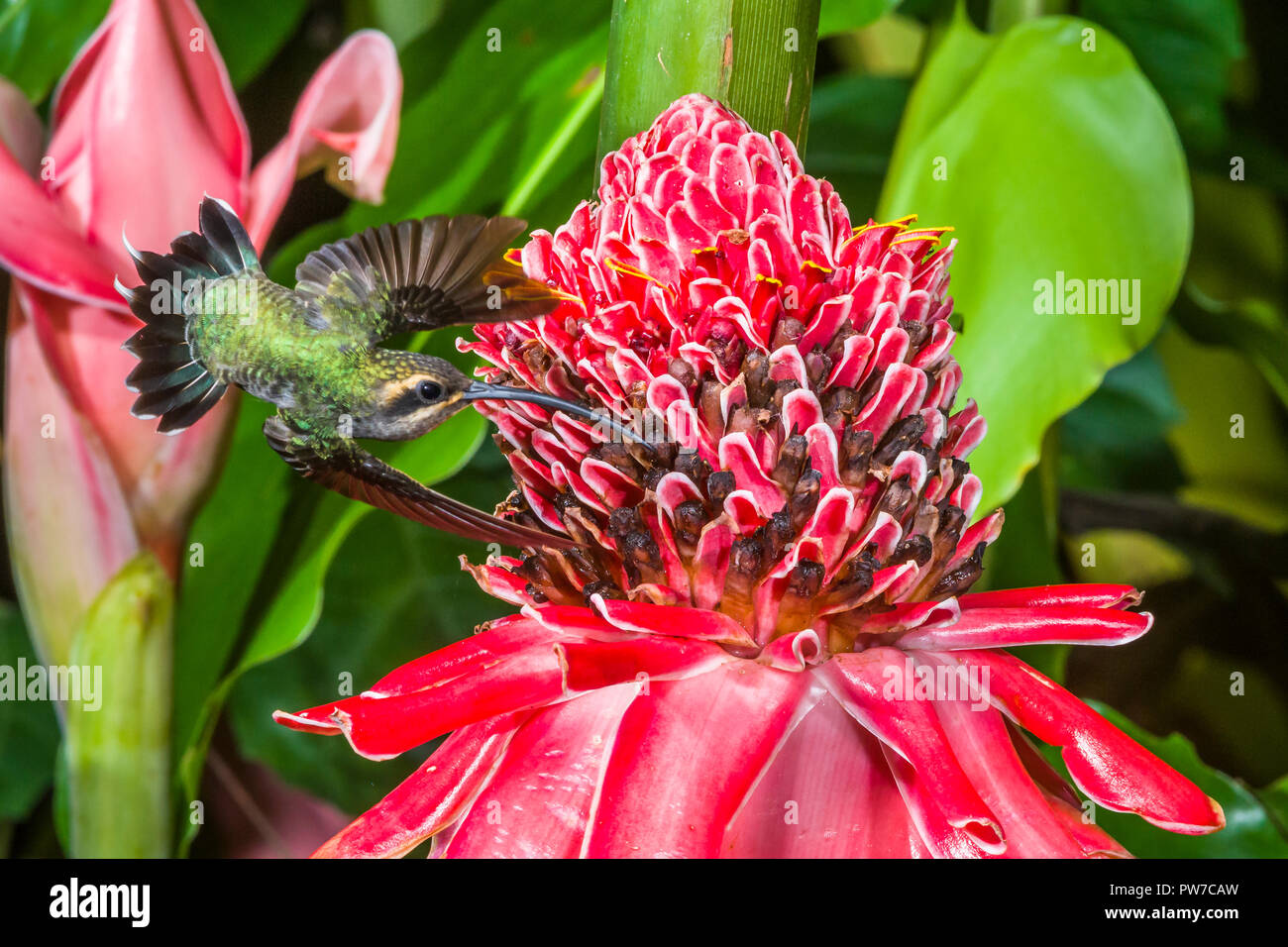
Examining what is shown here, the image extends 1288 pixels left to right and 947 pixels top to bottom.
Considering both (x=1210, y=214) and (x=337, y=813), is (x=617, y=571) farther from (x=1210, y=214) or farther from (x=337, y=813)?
(x=1210, y=214)

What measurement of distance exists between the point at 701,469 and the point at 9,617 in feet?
1.70

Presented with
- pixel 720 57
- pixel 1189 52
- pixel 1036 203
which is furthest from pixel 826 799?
pixel 1189 52

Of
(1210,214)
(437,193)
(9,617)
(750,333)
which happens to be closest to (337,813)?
(9,617)

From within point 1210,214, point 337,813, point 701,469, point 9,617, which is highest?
point 1210,214

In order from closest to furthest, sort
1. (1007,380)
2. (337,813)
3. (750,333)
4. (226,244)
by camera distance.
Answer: (750,333) → (226,244) → (1007,380) → (337,813)

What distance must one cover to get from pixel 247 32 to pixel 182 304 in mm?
314

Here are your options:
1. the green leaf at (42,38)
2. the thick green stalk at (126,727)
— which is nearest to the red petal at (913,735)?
the thick green stalk at (126,727)

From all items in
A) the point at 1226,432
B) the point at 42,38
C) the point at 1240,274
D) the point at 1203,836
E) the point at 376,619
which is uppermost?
the point at 42,38

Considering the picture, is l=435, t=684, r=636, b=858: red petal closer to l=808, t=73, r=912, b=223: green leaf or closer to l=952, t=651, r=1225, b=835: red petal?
l=952, t=651, r=1225, b=835: red petal

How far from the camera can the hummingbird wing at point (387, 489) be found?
346 mm

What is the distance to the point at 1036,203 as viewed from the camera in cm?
60

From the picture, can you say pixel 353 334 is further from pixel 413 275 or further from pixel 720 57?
pixel 720 57

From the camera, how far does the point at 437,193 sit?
656mm

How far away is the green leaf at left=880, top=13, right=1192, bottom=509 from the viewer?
57cm
